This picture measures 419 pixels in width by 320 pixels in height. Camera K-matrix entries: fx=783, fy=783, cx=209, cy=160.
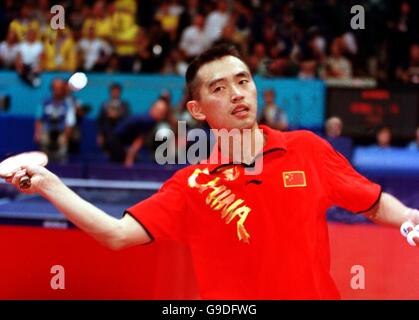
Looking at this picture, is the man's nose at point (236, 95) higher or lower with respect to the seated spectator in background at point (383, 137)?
higher

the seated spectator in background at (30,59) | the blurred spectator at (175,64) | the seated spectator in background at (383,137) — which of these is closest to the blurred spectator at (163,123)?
the blurred spectator at (175,64)

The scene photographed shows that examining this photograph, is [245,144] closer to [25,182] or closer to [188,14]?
[25,182]

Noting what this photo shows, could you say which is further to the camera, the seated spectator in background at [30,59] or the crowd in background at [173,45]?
the crowd in background at [173,45]

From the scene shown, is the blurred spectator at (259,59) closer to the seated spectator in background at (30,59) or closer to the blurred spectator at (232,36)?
the blurred spectator at (232,36)

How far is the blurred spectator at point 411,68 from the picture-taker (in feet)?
32.4

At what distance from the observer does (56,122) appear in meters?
8.91

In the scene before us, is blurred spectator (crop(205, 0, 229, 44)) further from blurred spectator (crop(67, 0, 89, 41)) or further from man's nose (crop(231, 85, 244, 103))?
man's nose (crop(231, 85, 244, 103))

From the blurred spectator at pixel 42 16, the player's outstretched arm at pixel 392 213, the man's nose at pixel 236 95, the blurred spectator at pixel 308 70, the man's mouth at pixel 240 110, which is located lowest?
the player's outstretched arm at pixel 392 213

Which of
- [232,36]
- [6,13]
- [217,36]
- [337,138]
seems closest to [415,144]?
[337,138]

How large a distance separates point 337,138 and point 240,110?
4.98 metres

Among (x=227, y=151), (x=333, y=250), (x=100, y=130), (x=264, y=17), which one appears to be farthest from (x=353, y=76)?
(x=227, y=151)

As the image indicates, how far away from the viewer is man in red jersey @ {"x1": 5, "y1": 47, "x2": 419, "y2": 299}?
109 inches

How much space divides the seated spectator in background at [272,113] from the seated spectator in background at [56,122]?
2.22m
